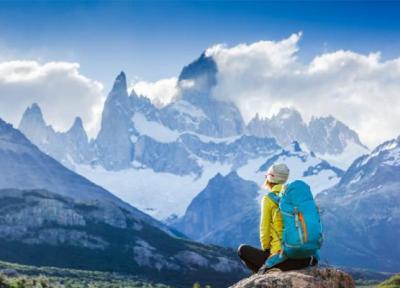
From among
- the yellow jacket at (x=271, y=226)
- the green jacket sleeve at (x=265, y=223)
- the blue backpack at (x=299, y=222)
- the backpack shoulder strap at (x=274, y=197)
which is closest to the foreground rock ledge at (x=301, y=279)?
the blue backpack at (x=299, y=222)

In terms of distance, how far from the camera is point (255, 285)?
67.3ft

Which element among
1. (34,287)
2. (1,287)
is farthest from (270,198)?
(34,287)

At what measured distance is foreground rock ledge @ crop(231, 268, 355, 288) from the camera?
20391 mm

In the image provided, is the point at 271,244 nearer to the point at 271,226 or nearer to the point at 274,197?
the point at 271,226

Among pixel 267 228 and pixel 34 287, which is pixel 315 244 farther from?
pixel 34 287

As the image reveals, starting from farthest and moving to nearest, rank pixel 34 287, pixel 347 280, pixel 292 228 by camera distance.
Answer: pixel 34 287 < pixel 347 280 < pixel 292 228

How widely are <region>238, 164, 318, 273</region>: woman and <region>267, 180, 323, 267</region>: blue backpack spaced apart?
358mm

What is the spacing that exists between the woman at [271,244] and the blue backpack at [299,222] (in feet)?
1.17

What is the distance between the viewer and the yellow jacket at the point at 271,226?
2058 centimetres

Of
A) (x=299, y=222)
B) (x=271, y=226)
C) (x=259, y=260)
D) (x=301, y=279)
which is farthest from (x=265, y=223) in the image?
(x=301, y=279)

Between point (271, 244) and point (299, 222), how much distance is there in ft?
4.34

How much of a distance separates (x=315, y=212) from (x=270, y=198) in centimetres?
139

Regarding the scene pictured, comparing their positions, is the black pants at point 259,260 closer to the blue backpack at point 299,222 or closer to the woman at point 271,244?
the woman at point 271,244

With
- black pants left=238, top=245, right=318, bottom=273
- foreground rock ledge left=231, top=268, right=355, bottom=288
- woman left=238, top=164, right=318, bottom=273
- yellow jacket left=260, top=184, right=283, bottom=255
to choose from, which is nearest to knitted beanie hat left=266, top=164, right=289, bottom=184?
woman left=238, top=164, right=318, bottom=273
